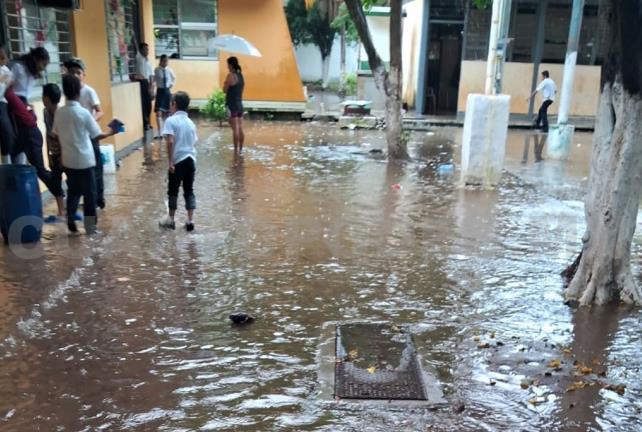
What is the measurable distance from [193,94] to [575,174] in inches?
491

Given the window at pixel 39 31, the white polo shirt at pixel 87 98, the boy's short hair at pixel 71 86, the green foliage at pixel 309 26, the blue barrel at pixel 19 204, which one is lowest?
the blue barrel at pixel 19 204

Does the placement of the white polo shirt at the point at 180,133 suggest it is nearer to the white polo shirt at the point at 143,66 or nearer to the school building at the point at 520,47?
the white polo shirt at the point at 143,66

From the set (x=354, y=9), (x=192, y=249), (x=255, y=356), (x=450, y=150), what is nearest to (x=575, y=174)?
(x=450, y=150)

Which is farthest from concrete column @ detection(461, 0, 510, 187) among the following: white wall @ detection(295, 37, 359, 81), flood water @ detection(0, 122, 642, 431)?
white wall @ detection(295, 37, 359, 81)

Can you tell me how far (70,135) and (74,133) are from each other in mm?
46

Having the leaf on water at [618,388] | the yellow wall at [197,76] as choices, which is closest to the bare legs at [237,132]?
the yellow wall at [197,76]

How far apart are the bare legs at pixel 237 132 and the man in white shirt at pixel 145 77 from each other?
2664mm

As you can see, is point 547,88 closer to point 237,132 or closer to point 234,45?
point 234,45

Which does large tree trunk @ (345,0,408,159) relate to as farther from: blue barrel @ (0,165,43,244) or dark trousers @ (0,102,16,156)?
blue barrel @ (0,165,43,244)

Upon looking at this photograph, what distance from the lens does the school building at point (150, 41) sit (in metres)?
8.24

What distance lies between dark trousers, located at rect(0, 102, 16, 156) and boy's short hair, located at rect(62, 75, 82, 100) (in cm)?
91

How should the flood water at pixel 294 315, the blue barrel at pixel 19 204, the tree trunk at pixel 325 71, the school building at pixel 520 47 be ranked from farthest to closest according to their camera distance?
the tree trunk at pixel 325 71 < the school building at pixel 520 47 < the blue barrel at pixel 19 204 < the flood water at pixel 294 315

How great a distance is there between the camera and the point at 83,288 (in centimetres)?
511

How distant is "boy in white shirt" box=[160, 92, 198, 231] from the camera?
257 inches
